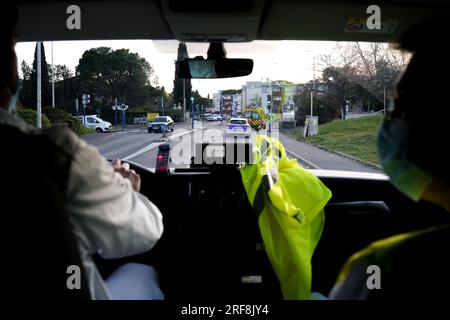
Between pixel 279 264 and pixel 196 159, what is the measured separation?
121 centimetres

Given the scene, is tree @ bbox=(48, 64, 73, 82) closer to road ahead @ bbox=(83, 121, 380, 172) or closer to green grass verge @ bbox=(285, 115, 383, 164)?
road ahead @ bbox=(83, 121, 380, 172)

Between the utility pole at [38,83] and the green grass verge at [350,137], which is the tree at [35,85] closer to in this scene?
the utility pole at [38,83]

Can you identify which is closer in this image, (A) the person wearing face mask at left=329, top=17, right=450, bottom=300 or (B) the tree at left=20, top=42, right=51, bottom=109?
(A) the person wearing face mask at left=329, top=17, right=450, bottom=300

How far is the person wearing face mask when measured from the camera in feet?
3.25

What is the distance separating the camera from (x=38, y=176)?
1.20m

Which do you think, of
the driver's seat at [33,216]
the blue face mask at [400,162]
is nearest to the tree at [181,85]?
the driver's seat at [33,216]

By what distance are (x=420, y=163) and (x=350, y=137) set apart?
3425 mm

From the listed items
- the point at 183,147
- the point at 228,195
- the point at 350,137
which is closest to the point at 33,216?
the point at 228,195

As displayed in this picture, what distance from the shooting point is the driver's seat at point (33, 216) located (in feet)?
3.92

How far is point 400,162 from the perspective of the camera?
3.61 ft

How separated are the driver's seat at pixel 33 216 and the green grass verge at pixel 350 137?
2232 mm

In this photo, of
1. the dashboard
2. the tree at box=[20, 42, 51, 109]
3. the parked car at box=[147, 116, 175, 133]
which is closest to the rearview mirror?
the dashboard

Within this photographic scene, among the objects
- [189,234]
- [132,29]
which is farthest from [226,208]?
[132,29]
